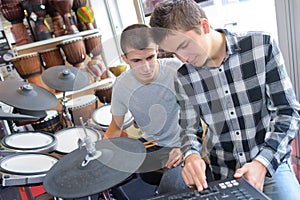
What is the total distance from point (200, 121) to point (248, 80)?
20 centimetres

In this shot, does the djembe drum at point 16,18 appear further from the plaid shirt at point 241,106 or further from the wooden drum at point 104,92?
the plaid shirt at point 241,106

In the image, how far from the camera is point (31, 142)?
1.33 meters

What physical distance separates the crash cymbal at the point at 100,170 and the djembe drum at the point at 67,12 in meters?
1.48

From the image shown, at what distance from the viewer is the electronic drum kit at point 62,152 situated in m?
0.74

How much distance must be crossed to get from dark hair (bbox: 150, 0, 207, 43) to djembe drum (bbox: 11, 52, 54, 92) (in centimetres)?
155

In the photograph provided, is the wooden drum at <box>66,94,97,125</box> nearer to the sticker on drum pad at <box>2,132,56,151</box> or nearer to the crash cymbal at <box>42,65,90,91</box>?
the crash cymbal at <box>42,65,90,91</box>

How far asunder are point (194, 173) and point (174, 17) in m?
0.39

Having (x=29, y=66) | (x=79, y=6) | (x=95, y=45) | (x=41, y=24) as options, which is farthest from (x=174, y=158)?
(x=41, y=24)

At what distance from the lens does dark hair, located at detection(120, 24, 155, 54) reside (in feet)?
2.08

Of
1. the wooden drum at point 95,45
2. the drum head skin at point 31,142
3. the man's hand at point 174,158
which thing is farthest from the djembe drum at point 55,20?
the man's hand at point 174,158

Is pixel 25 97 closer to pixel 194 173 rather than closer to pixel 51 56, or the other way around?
pixel 51 56

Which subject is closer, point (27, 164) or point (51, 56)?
point (27, 164)

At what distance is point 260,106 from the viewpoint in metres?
0.77

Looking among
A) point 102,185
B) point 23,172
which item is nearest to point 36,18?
point 23,172
